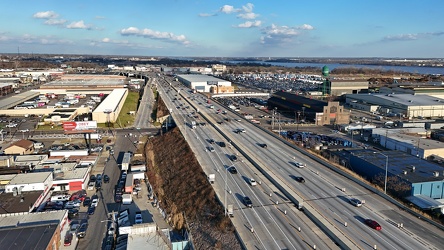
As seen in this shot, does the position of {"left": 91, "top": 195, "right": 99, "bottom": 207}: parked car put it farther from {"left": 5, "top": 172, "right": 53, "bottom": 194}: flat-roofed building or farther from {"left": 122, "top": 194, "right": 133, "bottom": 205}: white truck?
{"left": 5, "top": 172, "right": 53, "bottom": 194}: flat-roofed building

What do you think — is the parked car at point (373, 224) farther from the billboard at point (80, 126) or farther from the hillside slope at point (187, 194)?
the billboard at point (80, 126)

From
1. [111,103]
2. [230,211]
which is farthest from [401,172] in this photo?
[111,103]

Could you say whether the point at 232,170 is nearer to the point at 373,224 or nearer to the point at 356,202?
the point at 356,202

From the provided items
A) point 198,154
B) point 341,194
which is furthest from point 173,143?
point 341,194

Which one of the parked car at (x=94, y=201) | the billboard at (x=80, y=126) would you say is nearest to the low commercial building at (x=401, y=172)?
the parked car at (x=94, y=201)

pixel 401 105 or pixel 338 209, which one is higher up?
pixel 401 105

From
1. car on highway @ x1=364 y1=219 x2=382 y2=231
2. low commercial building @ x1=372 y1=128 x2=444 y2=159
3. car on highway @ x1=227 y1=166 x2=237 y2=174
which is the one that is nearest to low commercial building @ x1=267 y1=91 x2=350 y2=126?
low commercial building @ x1=372 y1=128 x2=444 y2=159

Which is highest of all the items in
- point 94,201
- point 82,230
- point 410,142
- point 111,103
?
point 111,103

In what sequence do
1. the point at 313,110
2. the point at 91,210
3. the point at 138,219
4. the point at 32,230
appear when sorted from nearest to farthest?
the point at 32,230 → the point at 138,219 → the point at 91,210 → the point at 313,110
